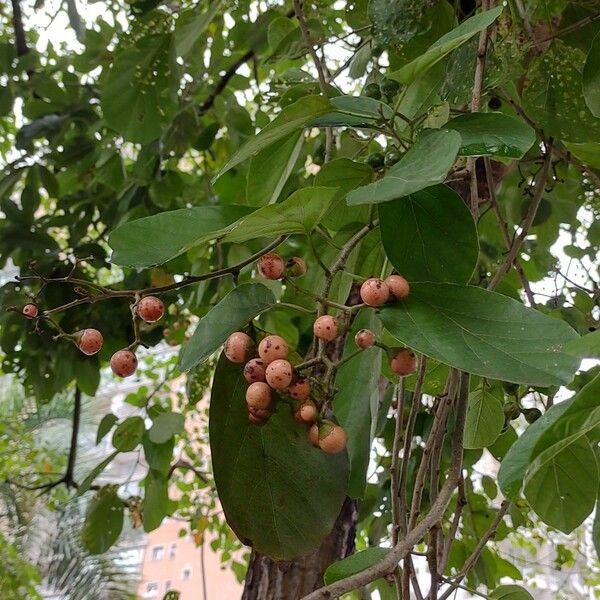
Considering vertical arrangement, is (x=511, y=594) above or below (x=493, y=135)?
below

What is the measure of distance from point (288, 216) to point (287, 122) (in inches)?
3.4

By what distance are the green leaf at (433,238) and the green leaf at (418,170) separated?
5cm

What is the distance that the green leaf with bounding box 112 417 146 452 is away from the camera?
1.12 meters

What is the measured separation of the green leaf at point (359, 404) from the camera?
514mm

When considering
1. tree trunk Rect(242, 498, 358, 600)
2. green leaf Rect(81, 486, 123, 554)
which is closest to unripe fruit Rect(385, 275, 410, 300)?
tree trunk Rect(242, 498, 358, 600)

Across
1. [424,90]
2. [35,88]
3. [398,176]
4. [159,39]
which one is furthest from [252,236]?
[35,88]

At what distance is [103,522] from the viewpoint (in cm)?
117

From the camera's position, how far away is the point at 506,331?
363 millimetres

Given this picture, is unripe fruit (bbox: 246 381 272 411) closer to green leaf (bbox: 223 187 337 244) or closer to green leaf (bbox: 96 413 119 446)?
green leaf (bbox: 223 187 337 244)

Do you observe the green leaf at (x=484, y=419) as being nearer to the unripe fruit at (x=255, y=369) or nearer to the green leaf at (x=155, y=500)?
the unripe fruit at (x=255, y=369)

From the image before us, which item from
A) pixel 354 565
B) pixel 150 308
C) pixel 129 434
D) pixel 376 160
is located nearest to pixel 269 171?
pixel 376 160

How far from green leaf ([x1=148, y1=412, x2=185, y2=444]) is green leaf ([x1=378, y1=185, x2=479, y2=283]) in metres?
0.70

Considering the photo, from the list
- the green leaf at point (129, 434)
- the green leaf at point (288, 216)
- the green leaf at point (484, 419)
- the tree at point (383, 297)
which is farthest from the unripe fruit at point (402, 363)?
the green leaf at point (129, 434)

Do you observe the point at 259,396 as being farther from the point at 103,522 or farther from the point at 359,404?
the point at 103,522
